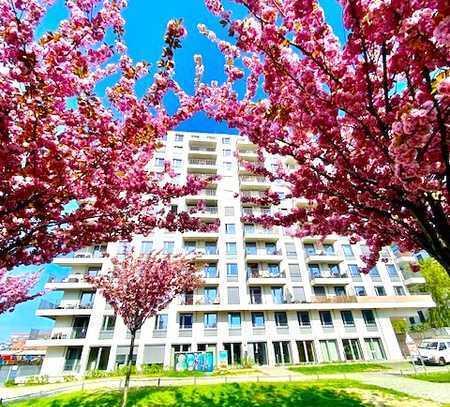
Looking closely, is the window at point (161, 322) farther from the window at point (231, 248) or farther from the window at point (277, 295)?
the window at point (277, 295)

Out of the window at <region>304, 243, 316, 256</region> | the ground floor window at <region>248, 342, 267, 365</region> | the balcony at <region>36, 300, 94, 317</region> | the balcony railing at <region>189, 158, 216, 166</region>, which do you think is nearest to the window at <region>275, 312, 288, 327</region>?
the ground floor window at <region>248, 342, 267, 365</region>

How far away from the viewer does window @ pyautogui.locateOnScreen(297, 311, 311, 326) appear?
30288 mm

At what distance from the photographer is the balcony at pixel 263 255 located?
1295 inches

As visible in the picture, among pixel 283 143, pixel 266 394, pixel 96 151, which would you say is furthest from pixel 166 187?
pixel 266 394

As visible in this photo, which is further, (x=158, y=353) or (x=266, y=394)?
→ (x=158, y=353)

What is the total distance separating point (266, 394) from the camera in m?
11.6

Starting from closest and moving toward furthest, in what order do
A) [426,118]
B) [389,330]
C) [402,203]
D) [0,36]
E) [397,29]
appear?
1. [426,118]
2. [397,29]
3. [0,36]
4. [402,203]
5. [389,330]

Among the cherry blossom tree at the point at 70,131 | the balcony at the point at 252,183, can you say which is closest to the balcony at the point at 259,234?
the balcony at the point at 252,183

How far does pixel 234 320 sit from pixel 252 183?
18052mm

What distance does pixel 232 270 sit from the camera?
107 ft

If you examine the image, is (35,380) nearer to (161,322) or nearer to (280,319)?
(161,322)

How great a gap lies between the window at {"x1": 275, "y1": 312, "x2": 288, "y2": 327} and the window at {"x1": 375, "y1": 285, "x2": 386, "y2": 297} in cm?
1287

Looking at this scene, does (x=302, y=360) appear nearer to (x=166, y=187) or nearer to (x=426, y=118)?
(x=166, y=187)

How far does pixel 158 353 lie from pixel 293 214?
2538cm
